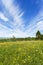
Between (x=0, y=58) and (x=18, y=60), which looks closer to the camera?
(x=18, y=60)

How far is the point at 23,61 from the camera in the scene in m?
8.20

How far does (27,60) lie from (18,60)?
562 mm

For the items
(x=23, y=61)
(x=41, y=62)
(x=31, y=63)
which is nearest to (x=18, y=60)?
(x=23, y=61)

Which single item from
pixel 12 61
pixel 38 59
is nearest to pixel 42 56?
pixel 38 59

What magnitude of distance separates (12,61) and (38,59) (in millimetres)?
1781

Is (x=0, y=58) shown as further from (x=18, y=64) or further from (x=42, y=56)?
(x=42, y=56)

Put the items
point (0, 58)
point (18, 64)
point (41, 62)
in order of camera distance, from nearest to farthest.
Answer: point (18, 64) < point (41, 62) < point (0, 58)

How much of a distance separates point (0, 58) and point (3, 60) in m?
0.45

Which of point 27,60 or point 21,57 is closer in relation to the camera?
point 27,60

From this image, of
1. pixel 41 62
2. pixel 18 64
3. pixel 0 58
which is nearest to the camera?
pixel 18 64

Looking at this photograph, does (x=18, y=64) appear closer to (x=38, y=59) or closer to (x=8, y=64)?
(x=8, y=64)

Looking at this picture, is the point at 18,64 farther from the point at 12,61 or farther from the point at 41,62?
the point at 41,62

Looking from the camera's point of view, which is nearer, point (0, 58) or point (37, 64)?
point (37, 64)

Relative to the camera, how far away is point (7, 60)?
8.43 metres
